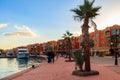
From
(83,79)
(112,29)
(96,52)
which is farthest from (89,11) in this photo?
(96,52)

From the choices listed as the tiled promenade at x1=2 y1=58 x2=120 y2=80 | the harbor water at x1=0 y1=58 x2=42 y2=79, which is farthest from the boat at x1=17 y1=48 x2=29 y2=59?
the tiled promenade at x1=2 y1=58 x2=120 y2=80

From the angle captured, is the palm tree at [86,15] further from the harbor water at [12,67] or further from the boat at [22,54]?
the boat at [22,54]

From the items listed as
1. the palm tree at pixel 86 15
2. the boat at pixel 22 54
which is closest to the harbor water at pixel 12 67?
the palm tree at pixel 86 15

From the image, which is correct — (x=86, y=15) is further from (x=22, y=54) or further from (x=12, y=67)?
(x=22, y=54)

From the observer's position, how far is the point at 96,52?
5659 inches

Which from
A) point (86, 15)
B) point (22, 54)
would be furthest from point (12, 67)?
point (22, 54)

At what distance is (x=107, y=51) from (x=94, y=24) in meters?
Result: 105

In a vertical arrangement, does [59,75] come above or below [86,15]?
below

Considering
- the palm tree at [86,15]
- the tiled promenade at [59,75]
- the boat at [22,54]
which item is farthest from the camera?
the boat at [22,54]

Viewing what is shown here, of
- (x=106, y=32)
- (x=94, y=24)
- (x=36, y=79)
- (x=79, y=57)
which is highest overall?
(x=106, y=32)

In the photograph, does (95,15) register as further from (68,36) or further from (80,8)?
(68,36)

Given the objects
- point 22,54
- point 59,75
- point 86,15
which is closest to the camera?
point 59,75

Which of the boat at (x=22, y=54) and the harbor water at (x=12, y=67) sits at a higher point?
→ the boat at (x=22, y=54)

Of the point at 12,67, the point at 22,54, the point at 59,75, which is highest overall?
the point at 22,54
